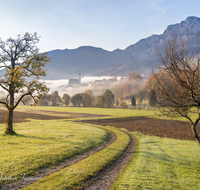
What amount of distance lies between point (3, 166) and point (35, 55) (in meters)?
16.0

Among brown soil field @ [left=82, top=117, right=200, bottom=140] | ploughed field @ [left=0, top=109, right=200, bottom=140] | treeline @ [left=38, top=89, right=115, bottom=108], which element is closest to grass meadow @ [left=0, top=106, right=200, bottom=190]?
ploughed field @ [left=0, top=109, right=200, bottom=140]

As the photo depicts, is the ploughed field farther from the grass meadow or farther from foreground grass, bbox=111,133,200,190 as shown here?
the grass meadow

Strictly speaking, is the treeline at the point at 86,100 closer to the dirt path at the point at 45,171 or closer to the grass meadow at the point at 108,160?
the grass meadow at the point at 108,160

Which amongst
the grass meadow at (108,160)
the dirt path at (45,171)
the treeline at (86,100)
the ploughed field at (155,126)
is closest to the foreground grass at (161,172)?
the grass meadow at (108,160)

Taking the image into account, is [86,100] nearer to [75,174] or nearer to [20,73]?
[20,73]

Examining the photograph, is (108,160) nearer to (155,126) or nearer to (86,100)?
(155,126)

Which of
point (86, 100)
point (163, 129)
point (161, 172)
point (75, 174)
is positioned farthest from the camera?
point (86, 100)

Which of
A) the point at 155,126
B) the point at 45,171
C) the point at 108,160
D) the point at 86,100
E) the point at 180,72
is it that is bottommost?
the point at 155,126

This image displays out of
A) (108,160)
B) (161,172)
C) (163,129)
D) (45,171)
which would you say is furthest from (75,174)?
(163,129)

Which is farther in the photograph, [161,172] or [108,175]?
[161,172]

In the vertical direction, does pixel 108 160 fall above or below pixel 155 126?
above

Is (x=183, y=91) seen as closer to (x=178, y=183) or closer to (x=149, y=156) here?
(x=178, y=183)

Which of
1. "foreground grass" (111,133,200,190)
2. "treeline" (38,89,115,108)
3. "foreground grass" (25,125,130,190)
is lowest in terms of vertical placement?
"foreground grass" (111,133,200,190)

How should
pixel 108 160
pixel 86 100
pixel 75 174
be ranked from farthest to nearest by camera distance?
pixel 86 100, pixel 108 160, pixel 75 174
